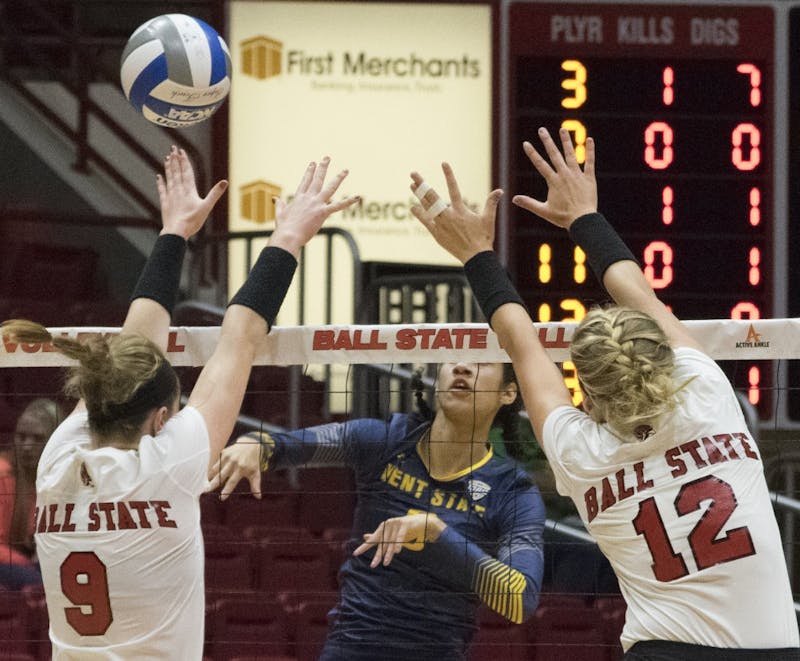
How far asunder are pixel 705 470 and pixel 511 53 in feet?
19.1

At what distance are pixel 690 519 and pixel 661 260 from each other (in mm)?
5306

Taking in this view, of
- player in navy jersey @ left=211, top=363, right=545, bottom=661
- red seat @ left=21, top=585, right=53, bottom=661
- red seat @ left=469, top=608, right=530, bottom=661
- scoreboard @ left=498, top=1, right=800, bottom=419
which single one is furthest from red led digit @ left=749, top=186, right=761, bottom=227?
red seat @ left=21, top=585, right=53, bottom=661

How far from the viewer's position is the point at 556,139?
798 centimetres

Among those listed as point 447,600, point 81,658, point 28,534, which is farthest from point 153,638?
point 28,534

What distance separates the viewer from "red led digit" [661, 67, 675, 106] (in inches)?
311

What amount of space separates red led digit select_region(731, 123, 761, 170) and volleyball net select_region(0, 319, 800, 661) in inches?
45.4

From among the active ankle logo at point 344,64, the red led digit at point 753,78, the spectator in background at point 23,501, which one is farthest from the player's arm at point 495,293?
the active ankle logo at point 344,64

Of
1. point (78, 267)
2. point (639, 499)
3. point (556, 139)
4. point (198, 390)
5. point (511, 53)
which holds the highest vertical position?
point (511, 53)

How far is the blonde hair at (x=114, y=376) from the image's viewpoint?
2660mm

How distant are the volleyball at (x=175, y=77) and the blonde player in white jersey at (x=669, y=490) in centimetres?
170

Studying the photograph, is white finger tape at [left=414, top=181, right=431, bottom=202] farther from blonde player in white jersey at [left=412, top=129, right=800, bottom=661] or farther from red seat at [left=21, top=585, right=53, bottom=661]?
red seat at [left=21, top=585, right=53, bottom=661]

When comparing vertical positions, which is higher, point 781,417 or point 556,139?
point 556,139

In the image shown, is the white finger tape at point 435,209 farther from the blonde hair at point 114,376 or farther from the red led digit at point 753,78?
the red led digit at point 753,78

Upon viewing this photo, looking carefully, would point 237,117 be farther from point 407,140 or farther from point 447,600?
point 447,600
